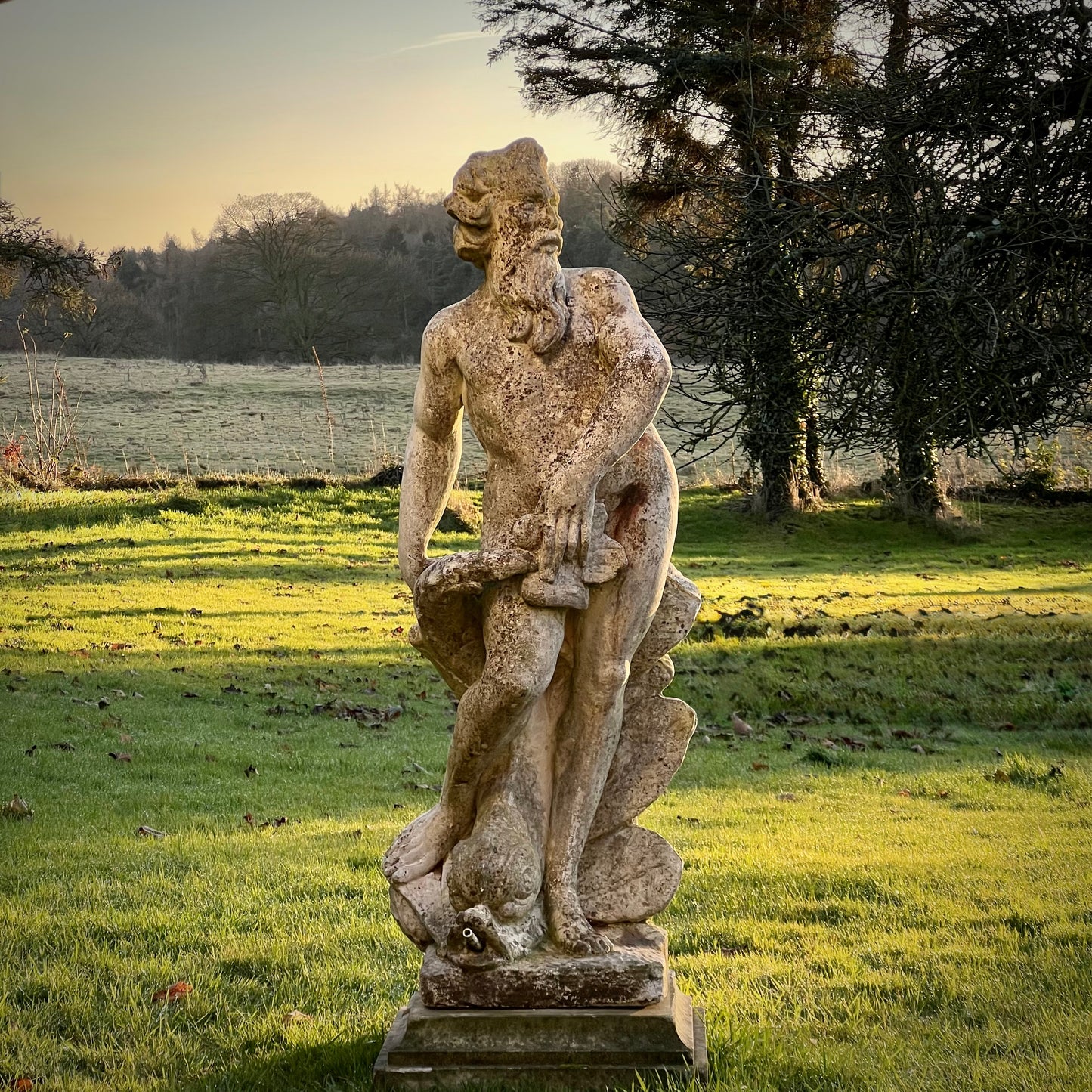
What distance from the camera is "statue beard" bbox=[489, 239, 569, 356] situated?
12.5 ft

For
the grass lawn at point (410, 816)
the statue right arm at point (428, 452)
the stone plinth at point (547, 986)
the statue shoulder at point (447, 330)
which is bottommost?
the grass lawn at point (410, 816)

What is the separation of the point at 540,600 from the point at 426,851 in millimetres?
973

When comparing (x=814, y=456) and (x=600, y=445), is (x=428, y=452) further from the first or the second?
(x=814, y=456)

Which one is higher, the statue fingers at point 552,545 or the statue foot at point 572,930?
the statue fingers at point 552,545

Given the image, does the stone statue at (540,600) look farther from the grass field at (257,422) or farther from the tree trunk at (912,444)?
the grass field at (257,422)

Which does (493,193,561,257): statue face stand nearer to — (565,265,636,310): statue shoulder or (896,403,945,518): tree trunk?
(565,265,636,310): statue shoulder

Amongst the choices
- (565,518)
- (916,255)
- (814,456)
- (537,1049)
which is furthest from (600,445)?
(814,456)

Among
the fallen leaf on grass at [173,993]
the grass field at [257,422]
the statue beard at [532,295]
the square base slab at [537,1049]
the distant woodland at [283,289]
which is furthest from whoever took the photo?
the distant woodland at [283,289]

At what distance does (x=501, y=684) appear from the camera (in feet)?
12.1

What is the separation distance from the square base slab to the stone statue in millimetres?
185

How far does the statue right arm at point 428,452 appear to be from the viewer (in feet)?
13.2

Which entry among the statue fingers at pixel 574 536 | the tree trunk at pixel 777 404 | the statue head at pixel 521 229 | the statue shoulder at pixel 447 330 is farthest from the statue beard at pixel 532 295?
the tree trunk at pixel 777 404

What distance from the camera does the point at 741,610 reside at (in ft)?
44.9

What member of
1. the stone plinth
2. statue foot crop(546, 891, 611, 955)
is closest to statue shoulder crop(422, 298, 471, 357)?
statue foot crop(546, 891, 611, 955)
